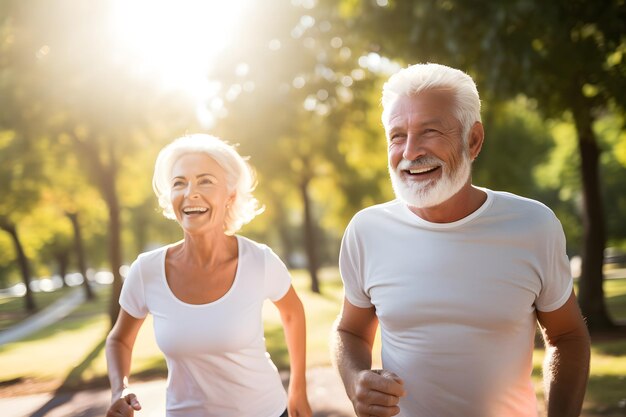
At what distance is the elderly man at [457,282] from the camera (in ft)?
7.82

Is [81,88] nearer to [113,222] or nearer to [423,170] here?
[113,222]

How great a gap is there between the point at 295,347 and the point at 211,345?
747 millimetres

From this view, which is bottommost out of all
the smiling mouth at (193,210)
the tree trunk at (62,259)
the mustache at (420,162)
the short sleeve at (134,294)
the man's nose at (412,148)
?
the tree trunk at (62,259)

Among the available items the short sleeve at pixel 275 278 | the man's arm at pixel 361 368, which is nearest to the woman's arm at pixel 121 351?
the short sleeve at pixel 275 278

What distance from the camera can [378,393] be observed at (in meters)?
2.21

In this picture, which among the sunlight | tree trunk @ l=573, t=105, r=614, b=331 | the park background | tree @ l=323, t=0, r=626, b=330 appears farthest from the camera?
tree trunk @ l=573, t=105, r=614, b=331

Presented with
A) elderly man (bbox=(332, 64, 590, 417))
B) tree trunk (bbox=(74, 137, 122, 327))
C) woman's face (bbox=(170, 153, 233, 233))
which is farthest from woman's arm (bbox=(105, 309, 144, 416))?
tree trunk (bbox=(74, 137, 122, 327))

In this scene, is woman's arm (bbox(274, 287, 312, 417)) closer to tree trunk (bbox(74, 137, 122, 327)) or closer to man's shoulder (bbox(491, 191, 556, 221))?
man's shoulder (bbox(491, 191, 556, 221))

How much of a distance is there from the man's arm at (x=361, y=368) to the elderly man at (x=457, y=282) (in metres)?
0.01

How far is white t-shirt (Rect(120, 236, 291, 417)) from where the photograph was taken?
3.23 meters

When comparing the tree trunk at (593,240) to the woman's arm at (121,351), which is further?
the tree trunk at (593,240)

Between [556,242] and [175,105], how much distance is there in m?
16.8

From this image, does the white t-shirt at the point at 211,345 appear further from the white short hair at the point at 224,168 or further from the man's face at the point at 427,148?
the man's face at the point at 427,148

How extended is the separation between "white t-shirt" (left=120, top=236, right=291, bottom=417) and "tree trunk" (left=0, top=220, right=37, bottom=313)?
74.5ft
